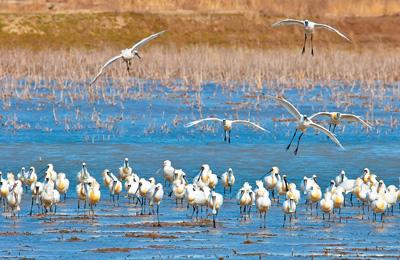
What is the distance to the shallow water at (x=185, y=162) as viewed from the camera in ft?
43.3

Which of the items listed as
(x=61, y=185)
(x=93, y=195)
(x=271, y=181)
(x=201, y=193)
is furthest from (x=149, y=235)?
(x=271, y=181)

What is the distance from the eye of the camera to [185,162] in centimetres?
2064

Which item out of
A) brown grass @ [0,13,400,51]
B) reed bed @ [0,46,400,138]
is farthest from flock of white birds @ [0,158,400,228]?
brown grass @ [0,13,400,51]

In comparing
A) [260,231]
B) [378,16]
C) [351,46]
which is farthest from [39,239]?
[378,16]

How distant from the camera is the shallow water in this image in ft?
43.3

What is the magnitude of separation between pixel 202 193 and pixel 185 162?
5.19 meters

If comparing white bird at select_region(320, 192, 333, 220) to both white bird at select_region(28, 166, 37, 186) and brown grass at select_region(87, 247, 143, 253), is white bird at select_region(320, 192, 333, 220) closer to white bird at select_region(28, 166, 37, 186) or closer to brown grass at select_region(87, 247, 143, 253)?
brown grass at select_region(87, 247, 143, 253)

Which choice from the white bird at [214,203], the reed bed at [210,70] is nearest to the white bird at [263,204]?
the white bird at [214,203]

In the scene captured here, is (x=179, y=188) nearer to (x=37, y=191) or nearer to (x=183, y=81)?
(x=37, y=191)

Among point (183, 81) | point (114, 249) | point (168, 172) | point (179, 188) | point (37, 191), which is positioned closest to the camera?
point (114, 249)

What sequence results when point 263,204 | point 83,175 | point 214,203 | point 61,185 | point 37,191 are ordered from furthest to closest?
point 83,175 → point 61,185 → point 37,191 → point 263,204 → point 214,203

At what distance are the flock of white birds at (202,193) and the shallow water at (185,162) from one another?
0.63 ft

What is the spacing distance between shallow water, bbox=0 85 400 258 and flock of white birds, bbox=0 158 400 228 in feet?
0.63

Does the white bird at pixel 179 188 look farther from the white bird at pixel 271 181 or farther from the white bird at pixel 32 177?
the white bird at pixel 32 177
